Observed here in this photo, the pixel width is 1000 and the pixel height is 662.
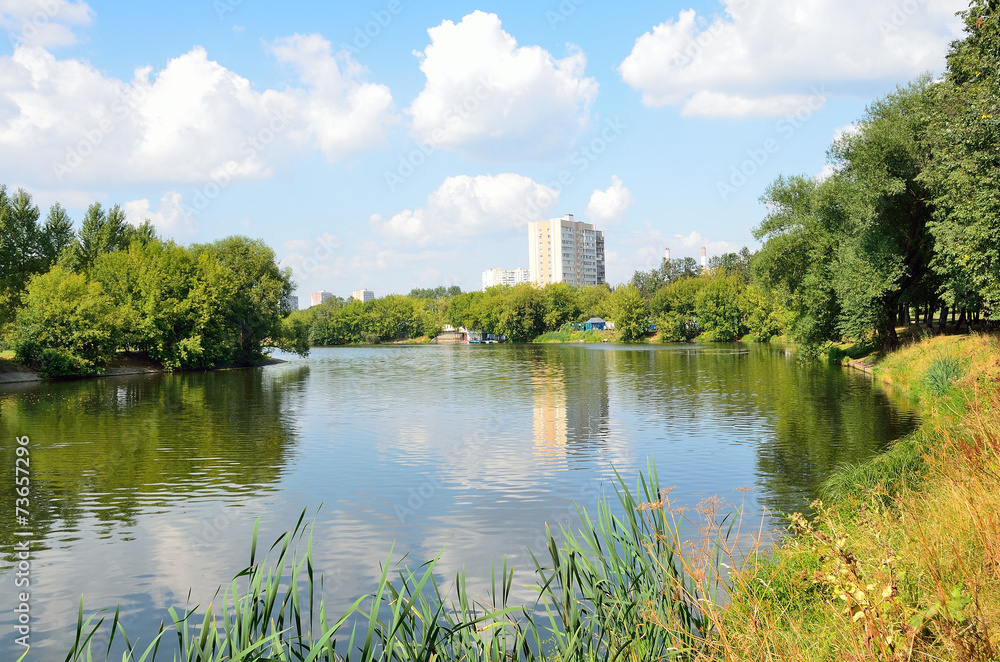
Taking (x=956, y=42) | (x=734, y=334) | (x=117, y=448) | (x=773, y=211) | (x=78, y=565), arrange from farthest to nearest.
A: (x=734, y=334) → (x=773, y=211) → (x=956, y=42) → (x=117, y=448) → (x=78, y=565)

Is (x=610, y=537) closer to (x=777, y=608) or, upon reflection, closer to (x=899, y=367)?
(x=777, y=608)

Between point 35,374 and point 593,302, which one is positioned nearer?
point 35,374

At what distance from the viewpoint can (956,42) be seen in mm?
32875

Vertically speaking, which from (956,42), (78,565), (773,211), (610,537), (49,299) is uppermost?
(956,42)

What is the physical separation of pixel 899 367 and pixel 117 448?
34921mm

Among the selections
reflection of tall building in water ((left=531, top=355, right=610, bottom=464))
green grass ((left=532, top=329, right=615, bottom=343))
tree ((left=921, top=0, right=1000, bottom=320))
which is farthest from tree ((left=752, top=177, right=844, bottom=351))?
green grass ((left=532, top=329, right=615, bottom=343))

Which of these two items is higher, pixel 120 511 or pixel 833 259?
pixel 833 259

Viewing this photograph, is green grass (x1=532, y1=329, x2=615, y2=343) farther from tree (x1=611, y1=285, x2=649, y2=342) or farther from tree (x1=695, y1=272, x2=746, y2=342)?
tree (x1=695, y1=272, x2=746, y2=342)

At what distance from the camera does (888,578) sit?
4.48 m

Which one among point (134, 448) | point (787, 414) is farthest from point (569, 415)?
point (134, 448)

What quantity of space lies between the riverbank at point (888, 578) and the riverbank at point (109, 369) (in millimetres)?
54156

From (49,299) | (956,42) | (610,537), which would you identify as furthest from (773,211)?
(49,299)

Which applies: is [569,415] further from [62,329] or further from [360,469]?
[62,329]

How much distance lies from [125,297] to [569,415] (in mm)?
50138
